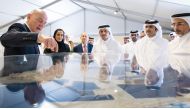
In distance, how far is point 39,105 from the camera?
0.56m

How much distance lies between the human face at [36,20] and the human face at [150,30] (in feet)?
8.67

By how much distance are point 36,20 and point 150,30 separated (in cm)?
274

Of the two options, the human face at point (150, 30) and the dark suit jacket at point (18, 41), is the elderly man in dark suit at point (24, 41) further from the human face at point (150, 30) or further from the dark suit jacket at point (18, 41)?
the human face at point (150, 30)

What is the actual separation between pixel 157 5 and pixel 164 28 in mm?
5739

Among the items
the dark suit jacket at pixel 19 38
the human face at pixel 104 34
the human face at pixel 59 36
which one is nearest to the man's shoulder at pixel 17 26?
the dark suit jacket at pixel 19 38

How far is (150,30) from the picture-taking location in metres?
4.64

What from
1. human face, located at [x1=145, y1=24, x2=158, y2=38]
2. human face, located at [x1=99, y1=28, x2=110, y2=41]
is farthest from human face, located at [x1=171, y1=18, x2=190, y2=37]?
human face, located at [x1=99, y1=28, x2=110, y2=41]


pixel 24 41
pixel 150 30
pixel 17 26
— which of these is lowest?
pixel 24 41

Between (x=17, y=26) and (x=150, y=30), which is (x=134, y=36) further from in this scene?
(x=17, y=26)

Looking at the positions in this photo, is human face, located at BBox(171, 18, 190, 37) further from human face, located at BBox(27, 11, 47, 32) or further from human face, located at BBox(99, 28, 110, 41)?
human face, located at BBox(27, 11, 47, 32)

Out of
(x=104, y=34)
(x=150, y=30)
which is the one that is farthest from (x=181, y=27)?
(x=104, y=34)

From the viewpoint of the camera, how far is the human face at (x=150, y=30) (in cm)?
461

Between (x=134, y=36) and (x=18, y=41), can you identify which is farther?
(x=134, y=36)

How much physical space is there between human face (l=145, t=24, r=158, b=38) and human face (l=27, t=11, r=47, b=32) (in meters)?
2.64
